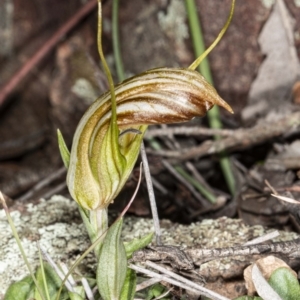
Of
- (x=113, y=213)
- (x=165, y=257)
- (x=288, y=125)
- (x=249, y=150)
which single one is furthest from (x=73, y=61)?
(x=165, y=257)

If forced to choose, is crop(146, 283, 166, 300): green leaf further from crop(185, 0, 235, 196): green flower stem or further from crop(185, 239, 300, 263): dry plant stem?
crop(185, 0, 235, 196): green flower stem

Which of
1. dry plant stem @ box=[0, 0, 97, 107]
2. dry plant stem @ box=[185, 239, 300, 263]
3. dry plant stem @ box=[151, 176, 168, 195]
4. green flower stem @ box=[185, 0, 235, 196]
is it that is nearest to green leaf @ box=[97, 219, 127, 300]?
dry plant stem @ box=[185, 239, 300, 263]

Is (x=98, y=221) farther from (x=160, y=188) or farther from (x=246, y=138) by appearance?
(x=246, y=138)

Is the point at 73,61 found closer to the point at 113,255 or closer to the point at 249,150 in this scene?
the point at 249,150

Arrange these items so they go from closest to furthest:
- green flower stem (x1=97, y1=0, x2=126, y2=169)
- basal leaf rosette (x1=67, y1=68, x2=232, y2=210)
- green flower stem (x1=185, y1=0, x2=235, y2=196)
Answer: green flower stem (x1=97, y1=0, x2=126, y2=169) → basal leaf rosette (x1=67, y1=68, x2=232, y2=210) → green flower stem (x1=185, y1=0, x2=235, y2=196)

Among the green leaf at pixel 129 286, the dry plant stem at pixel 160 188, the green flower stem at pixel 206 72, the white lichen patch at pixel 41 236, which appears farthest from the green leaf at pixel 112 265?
the green flower stem at pixel 206 72

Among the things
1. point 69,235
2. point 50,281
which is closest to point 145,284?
point 50,281
